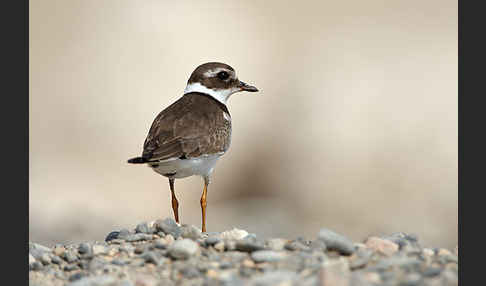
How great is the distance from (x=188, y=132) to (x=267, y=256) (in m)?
3.17

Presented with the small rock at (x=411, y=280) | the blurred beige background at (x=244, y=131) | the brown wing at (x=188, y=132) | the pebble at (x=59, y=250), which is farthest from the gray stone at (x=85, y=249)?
the blurred beige background at (x=244, y=131)

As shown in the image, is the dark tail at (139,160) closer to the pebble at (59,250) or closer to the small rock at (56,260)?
the pebble at (59,250)

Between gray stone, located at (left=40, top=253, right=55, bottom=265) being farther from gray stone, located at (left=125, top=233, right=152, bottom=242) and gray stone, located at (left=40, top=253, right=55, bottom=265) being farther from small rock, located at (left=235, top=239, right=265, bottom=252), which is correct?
small rock, located at (left=235, top=239, right=265, bottom=252)

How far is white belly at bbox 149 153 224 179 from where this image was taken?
27.9 feet

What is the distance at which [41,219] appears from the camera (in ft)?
49.1

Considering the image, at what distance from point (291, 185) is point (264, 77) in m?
3.85

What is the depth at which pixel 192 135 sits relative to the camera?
8.67 metres

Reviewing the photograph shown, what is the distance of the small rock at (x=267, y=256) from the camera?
578 cm

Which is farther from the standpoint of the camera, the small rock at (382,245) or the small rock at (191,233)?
the small rock at (191,233)

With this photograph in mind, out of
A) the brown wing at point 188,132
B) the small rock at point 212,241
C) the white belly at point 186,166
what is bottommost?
the small rock at point 212,241

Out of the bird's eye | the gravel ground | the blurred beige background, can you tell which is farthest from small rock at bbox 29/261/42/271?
the blurred beige background

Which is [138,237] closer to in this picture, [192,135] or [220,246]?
[220,246]

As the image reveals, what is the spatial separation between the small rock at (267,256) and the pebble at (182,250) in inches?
20.8

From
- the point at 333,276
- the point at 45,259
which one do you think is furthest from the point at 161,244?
the point at 333,276
